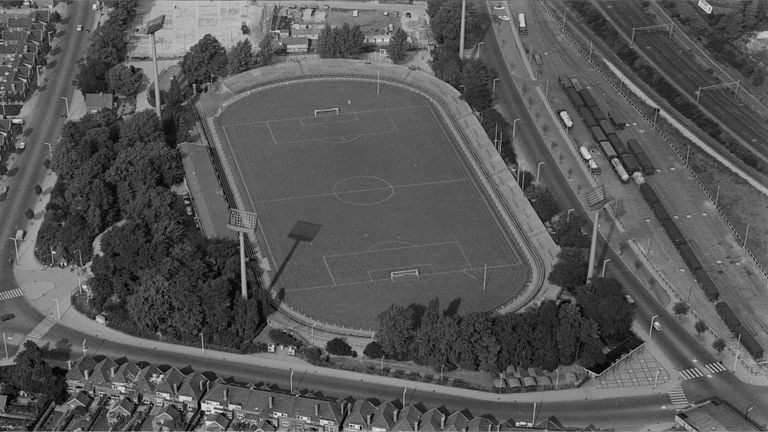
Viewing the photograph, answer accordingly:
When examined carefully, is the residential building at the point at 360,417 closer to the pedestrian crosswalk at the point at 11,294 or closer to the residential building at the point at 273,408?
the residential building at the point at 273,408

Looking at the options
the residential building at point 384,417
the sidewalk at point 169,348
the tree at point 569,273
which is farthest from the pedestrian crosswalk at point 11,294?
the tree at point 569,273

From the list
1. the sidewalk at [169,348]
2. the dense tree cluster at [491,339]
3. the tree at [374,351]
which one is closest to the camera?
the sidewalk at [169,348]

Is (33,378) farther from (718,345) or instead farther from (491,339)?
(718,345)

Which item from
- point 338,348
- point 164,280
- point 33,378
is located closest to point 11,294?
point 33,378

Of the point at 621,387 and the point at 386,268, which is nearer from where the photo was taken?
the point at 621,387

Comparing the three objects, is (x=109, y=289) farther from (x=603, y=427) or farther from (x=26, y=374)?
(x=603, y=427)

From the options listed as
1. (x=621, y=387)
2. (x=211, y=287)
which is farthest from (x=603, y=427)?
(x=211, y=287)
